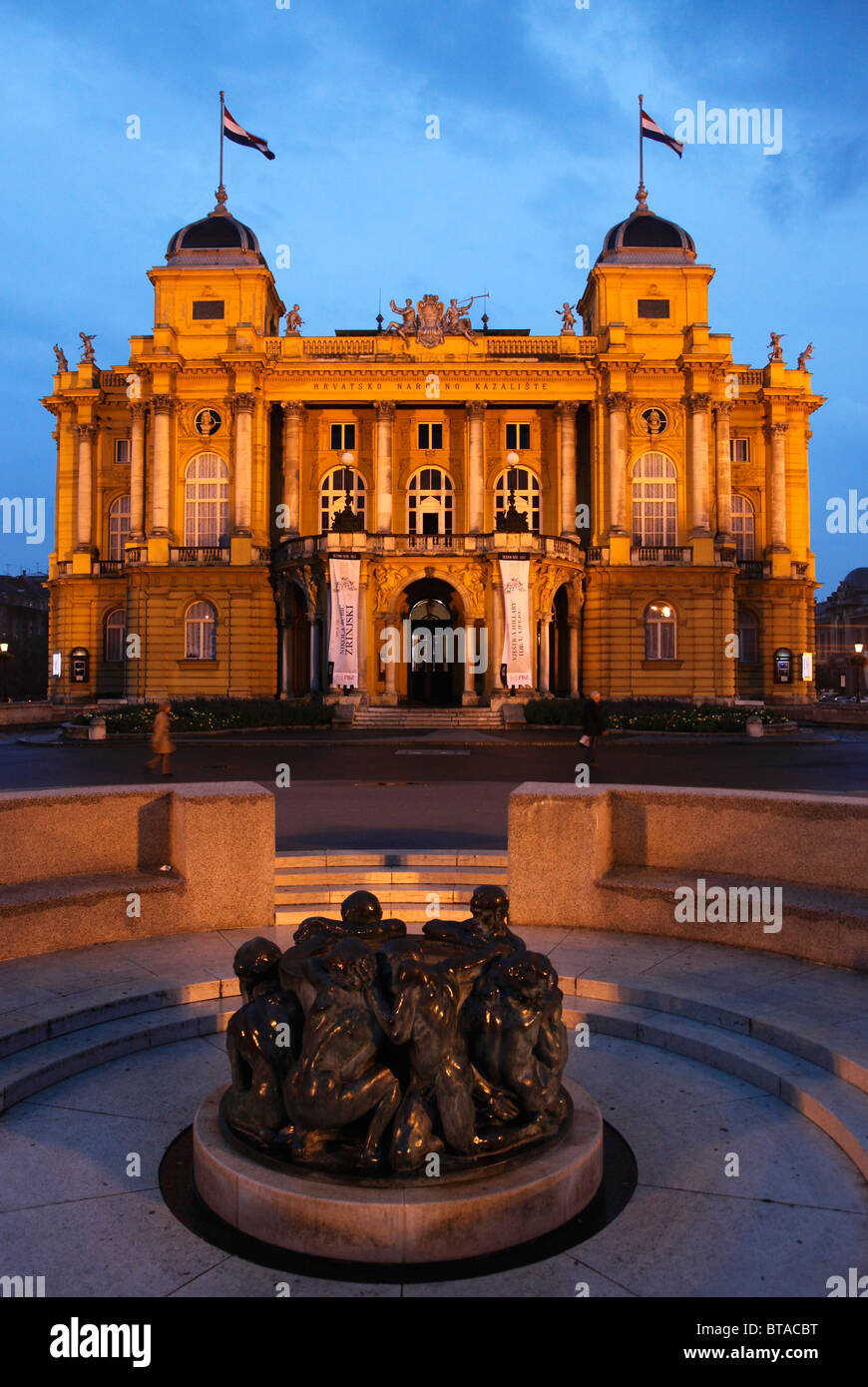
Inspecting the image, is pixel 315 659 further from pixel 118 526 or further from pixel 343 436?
pixel 118 526

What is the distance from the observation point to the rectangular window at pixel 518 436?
169ft

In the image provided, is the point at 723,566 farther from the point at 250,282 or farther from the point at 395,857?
the point at 395,857

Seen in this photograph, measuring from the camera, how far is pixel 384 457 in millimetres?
49500

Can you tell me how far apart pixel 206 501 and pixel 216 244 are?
46.9 feet

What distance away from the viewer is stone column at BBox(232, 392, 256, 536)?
48781mm

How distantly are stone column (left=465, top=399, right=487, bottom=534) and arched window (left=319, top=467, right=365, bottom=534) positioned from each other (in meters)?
6.13

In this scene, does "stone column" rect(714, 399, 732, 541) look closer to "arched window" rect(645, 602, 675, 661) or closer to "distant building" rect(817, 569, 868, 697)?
"arched window" rect(645, 602, 675, 661)

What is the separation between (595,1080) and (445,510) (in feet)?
156

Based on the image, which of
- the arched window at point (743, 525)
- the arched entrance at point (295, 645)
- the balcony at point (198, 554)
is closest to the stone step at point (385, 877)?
the arched entrance at point (295, 645)

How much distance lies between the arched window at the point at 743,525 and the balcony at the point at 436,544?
42.4 ft

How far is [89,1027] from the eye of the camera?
640 centimetres

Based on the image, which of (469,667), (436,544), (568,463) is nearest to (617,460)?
(568,463)

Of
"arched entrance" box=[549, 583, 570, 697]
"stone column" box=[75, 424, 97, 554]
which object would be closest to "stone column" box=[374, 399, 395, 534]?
"arched entrance" box=[549, 583, 570, 697]

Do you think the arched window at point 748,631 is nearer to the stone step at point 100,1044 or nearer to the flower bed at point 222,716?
the flower bed at point 222,716
